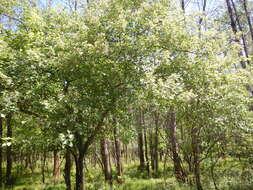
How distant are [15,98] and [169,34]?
4347 mm

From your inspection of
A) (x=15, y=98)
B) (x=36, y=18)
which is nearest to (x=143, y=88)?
(x=15, y=98)

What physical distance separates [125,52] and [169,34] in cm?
141

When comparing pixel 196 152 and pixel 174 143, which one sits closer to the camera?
pixel 196 152

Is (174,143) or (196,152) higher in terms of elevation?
(174,143)

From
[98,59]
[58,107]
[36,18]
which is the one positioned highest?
[36,18]

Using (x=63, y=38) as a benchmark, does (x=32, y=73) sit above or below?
below

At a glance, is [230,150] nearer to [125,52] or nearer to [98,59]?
[125,52]

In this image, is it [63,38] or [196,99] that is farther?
[196,99]

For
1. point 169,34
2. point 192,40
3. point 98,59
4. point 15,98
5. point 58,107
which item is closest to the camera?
point 15,98

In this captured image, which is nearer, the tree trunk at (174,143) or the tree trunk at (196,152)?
the tree trunk at (196,152)

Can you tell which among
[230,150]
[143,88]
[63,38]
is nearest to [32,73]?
[63,38]

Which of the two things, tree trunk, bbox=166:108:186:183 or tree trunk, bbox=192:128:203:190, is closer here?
tree trunk, bbox=192:128:203:190

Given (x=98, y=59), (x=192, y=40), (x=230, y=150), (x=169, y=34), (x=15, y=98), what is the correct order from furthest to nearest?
(x=230, y=150)
(x=192, y=40)
(x=169, y=34)
(x=98, y=59)
(x=15, y=98)

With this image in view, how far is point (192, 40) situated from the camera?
6039 mm
